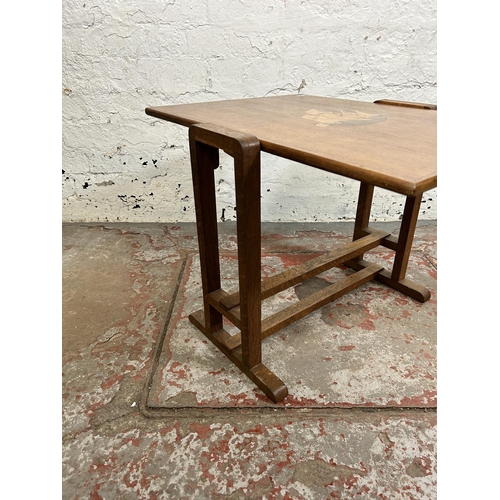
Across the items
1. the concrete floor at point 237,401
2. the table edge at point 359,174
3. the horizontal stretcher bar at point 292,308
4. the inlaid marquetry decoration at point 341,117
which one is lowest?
the concrete floor at point 237,401

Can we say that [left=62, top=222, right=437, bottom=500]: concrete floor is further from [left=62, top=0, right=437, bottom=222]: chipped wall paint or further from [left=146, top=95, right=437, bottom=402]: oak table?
[left=62, top=0, right=437, bottom=222]: chipped wall paint

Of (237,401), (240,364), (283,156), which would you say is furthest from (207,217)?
(237,401)

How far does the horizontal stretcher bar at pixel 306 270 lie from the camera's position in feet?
5.34

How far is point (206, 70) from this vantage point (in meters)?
2.61

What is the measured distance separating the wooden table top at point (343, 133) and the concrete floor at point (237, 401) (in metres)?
0.95

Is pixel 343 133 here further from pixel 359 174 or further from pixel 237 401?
pixel 237 401

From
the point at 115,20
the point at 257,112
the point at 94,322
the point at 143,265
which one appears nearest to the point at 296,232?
the point at 143,265

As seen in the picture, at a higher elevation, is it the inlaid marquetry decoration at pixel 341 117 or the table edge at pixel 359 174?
the inlaid marquetry decoration at pixel 341 117

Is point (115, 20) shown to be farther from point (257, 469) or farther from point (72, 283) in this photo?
point (257, 469)

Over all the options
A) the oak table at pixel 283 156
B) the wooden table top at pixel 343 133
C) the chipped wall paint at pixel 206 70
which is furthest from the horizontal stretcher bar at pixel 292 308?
the chipped wall paint at pixel 206 70

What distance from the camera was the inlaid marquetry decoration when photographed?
4.68 feet

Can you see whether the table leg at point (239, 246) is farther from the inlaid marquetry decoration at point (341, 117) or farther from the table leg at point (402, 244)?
the table leg at point (402, 244)

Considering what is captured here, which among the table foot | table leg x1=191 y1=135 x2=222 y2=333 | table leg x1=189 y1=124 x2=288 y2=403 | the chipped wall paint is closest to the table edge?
table leg x1=189 y1=124 x2=288 y2=403

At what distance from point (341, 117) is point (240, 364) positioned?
1105 millimetres
